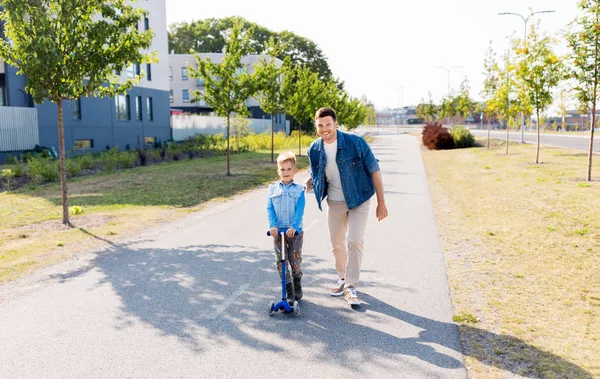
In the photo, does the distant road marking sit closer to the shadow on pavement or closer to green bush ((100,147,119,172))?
the shadow on pavement

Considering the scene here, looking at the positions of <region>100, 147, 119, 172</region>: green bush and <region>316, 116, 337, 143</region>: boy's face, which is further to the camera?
<region>100, 147, 119, 172</region>: green bush

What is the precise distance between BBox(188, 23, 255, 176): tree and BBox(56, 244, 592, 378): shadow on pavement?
11.8 metres

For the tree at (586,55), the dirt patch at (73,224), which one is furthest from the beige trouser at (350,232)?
the tree at (586,55)

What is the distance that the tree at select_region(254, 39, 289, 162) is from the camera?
19.2 m

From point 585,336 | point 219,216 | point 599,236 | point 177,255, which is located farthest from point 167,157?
point 585,336

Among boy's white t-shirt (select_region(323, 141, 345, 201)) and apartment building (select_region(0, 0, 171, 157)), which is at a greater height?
apartment building (select_region(0, 0, 171, 157))

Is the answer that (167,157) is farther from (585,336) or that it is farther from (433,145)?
(585,336)

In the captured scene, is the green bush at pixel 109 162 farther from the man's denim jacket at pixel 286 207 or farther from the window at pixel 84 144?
the man's denim jacket at pixel 286 207

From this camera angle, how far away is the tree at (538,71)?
64.2 feet

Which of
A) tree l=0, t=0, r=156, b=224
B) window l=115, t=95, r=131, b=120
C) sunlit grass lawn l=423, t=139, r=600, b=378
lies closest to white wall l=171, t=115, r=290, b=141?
window l=115, t=95, r=131, b=120

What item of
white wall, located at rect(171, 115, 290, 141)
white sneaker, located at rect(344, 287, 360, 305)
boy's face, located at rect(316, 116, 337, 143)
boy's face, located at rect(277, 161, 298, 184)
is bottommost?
white sneaker, located at rect(344, 287, 360, 305)

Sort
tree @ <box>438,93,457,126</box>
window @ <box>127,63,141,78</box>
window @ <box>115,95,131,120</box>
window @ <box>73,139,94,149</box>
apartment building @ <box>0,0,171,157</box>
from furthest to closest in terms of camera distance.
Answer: tree @ <box>438,93,457,126</box> → window @ <box>127,63,141,78</box> → window @ <box>115,95,131,120</box> → window @ <box>73,139,94,149</box> → apartment building @ <box>0,0,171,157</box>

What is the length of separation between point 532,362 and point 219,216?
7.38m

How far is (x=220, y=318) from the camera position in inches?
183
